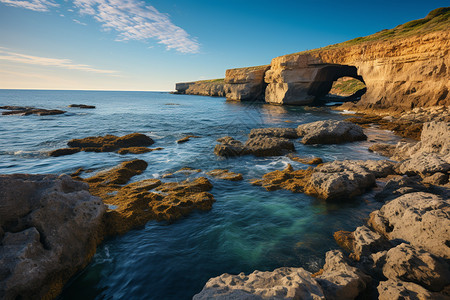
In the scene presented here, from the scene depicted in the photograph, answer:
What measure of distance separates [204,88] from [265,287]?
12149 cm

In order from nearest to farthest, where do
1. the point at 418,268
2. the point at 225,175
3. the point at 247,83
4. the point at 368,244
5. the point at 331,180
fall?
1. the point at 418,268
2. the point at 368,244
3. the point at 331,180
4. the point at 225,175
5. the point at 247,83

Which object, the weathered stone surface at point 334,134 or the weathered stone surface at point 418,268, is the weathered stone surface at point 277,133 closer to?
the weathered stone surface at point 334,134

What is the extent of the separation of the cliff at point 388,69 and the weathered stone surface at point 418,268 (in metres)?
29.3

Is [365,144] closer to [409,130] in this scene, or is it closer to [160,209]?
[409,130]

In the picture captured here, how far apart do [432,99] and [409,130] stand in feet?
33.5

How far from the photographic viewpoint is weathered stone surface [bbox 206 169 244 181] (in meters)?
11.1

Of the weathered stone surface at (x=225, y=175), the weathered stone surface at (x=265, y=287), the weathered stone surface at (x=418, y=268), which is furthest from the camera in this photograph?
the weathered stone surface at (x=225, y=175)

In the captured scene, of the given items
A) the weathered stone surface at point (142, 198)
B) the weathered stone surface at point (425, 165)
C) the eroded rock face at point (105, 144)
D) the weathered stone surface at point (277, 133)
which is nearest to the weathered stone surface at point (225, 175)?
the weathered stone surface at point (142, 198)

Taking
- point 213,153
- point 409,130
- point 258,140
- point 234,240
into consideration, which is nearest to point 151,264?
point 234,240

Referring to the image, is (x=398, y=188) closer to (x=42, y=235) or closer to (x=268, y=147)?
(x=268, y=147)

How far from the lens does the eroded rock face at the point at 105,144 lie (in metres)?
15.9

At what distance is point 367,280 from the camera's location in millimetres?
4410

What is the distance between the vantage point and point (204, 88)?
119250 mm

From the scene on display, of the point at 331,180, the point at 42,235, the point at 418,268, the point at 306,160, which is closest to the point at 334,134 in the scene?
the point at 306,160
